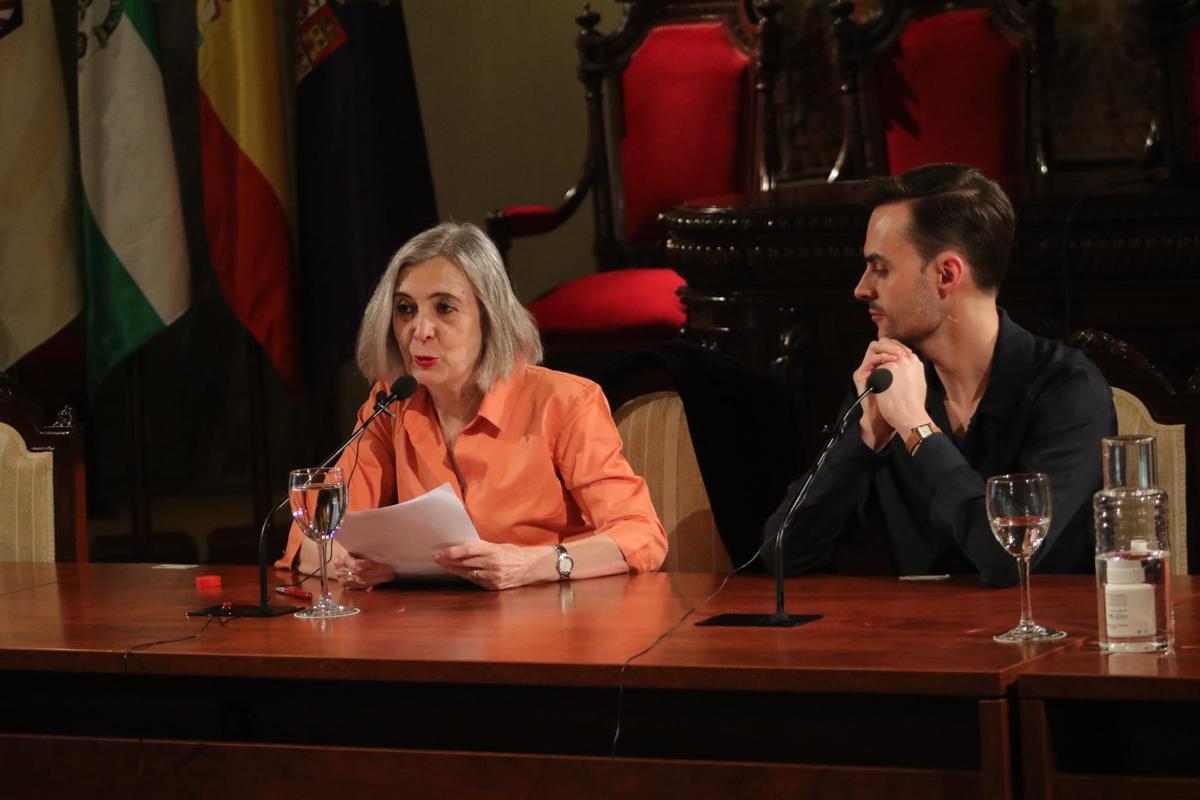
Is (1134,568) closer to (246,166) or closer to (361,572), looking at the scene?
(361,572)

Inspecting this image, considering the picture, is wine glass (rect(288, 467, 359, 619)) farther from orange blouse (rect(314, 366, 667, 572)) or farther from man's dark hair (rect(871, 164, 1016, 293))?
man's dark hair (rect(871, 164, 1016, 293))

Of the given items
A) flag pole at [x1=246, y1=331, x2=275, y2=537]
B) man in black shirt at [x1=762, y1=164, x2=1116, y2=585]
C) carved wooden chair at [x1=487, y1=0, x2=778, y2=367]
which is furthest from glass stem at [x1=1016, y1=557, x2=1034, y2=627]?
flag pole at [x1=246, y1=331, x2=275, y2=537]

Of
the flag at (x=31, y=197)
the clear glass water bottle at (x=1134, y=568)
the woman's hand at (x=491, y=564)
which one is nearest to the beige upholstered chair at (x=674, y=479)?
the woman's hand at (x=491, y=564)

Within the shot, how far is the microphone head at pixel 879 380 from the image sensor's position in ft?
7.68

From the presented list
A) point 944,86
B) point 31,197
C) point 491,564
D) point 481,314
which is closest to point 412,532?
point 491,564

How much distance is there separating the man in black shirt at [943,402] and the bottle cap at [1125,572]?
64cm

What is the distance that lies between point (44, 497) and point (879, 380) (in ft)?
5.66

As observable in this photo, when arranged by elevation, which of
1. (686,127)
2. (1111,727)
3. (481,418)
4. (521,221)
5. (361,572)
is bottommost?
(1111,727)

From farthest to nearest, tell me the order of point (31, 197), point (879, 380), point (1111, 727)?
point (31, 197)
point (879, 380)
point (1111, 727)

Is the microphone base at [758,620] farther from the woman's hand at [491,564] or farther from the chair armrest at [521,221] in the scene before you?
the chair armrest at [521,221]

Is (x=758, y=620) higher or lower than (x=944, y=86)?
lower

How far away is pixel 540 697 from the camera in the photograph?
1985 millimetres

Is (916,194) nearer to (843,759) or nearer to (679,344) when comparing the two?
(679,344)

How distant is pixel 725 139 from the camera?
17.1ft
